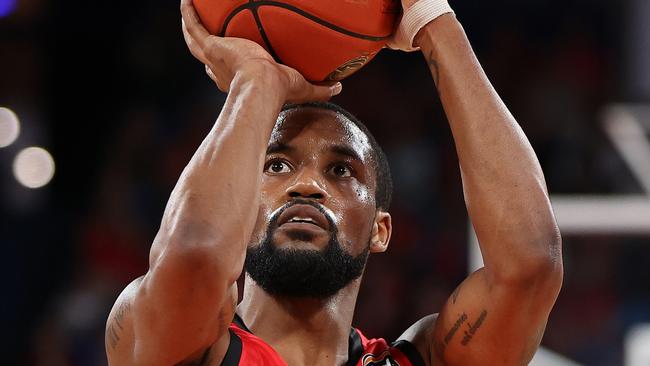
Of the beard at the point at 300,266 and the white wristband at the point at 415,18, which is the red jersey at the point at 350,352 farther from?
the white wristband at the point at 415,18

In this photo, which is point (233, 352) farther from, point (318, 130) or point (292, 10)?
point (292, 10)

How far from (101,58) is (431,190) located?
257cm

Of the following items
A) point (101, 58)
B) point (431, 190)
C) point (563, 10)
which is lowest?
point (431, 190)

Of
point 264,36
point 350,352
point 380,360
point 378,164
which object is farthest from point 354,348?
point 264,36

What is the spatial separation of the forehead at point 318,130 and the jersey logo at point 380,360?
0.64 metres

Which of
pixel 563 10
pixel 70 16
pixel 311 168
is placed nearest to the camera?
pixel 311 168

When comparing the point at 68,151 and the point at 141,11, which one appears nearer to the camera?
the point at 68,151

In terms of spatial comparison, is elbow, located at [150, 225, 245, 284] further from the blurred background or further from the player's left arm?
the blurred background

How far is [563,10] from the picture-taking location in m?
7.82

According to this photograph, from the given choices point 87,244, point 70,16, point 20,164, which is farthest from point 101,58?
point 87,244

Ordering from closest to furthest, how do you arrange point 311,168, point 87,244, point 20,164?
point 311,168 → point 87,244 → point 20,164

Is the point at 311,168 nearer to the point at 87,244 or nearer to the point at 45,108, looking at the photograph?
the point at 87,244

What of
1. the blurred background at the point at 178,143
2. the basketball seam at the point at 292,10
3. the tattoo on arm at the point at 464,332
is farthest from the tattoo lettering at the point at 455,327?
the blurred background at the point at 178,143

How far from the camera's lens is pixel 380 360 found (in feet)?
10.5
